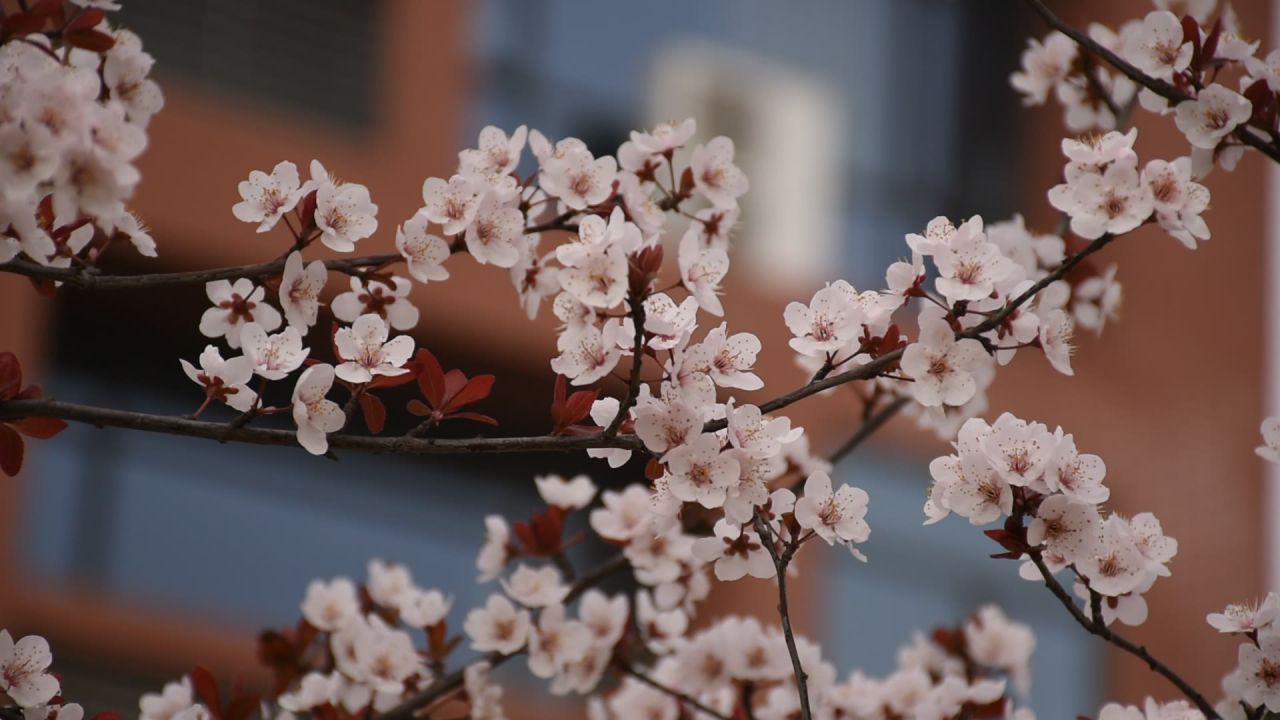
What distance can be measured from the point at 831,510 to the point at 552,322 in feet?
21.2

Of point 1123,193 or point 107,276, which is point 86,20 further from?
point 1123,193

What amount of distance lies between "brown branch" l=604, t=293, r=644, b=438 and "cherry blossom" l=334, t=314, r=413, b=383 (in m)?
0.32

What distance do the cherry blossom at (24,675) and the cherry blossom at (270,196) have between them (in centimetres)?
61

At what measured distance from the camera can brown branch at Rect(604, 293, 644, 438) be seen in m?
1.92

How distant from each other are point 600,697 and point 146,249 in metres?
1.50

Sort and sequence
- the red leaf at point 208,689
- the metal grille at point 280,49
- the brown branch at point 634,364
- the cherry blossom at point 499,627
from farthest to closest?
the metal grille at point 280,49 → the cherry blossom at point 499,627 → the red leaf at point 208,689 → the brown branch at point 634,364

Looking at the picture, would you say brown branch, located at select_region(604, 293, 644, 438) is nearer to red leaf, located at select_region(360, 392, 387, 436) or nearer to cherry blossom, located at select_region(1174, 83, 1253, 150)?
red leaf, located at select_region(360, 392, 387, 436)

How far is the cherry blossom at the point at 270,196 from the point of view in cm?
222

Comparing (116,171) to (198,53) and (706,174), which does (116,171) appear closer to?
(706,174)

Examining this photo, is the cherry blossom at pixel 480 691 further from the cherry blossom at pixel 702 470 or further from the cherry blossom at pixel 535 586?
the cherry blossom at pixel 702 470

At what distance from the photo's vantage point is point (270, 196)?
2.24 metres

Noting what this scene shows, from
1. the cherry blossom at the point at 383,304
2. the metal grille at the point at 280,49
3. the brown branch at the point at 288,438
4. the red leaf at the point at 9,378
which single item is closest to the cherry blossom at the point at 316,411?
the brown branch at the point at 288,438

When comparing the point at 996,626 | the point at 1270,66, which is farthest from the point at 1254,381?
the point at 1270,66

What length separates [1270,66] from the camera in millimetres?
2334
